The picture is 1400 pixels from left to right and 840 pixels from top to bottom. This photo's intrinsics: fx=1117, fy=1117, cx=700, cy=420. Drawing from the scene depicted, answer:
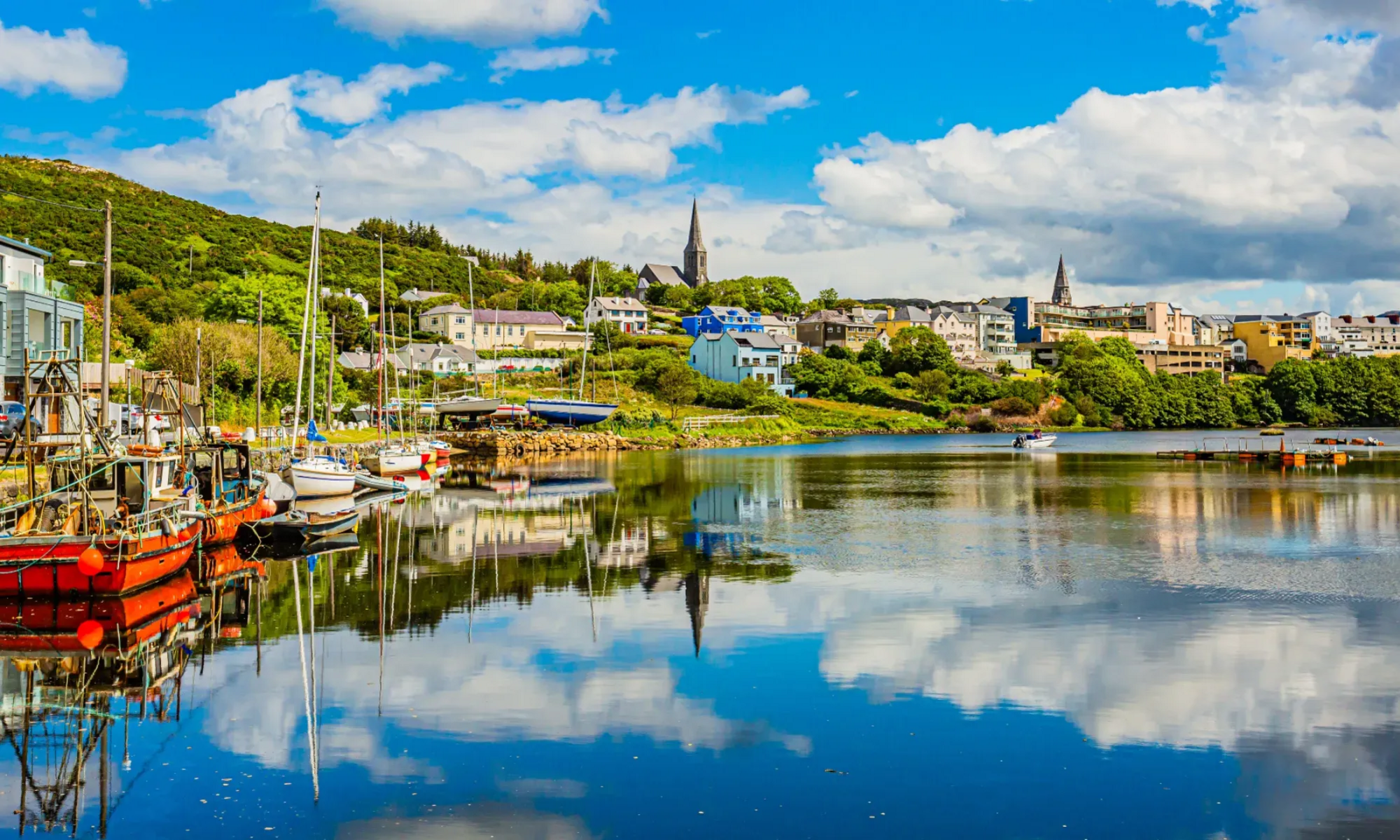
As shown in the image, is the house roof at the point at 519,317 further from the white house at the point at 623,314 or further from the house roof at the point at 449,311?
the white house at the point at 623,314

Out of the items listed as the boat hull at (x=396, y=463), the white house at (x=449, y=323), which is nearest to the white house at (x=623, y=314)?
the white house at (x=449, y=323)

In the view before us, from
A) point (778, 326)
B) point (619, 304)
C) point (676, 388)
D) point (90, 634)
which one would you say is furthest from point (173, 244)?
point (90, 634)

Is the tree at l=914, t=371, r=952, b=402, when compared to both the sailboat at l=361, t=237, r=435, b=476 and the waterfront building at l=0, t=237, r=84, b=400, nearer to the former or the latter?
the sailboat at l=361, t=237, r=435, b=476

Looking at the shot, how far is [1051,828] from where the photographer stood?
36.8 feet

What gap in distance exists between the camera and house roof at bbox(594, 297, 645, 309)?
150 m

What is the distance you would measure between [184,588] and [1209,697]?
2066 cm

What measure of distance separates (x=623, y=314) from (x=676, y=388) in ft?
133

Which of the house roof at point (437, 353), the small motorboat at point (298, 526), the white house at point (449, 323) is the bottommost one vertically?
the small motorboat at point (298, 526)

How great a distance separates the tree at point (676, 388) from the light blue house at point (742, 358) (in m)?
16.8

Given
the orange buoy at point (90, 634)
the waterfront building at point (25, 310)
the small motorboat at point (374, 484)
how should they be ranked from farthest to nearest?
the small motorboat at point (374, 484) → the waterfront building at point (25, 310) → the orange buoy at point (90, 634)

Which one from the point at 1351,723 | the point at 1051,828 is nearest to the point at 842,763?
the point at 1051,828

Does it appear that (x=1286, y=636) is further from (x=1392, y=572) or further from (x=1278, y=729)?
(x=1392, y=572)

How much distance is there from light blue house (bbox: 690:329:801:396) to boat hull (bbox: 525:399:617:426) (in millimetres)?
35998

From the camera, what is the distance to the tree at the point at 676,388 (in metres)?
113
